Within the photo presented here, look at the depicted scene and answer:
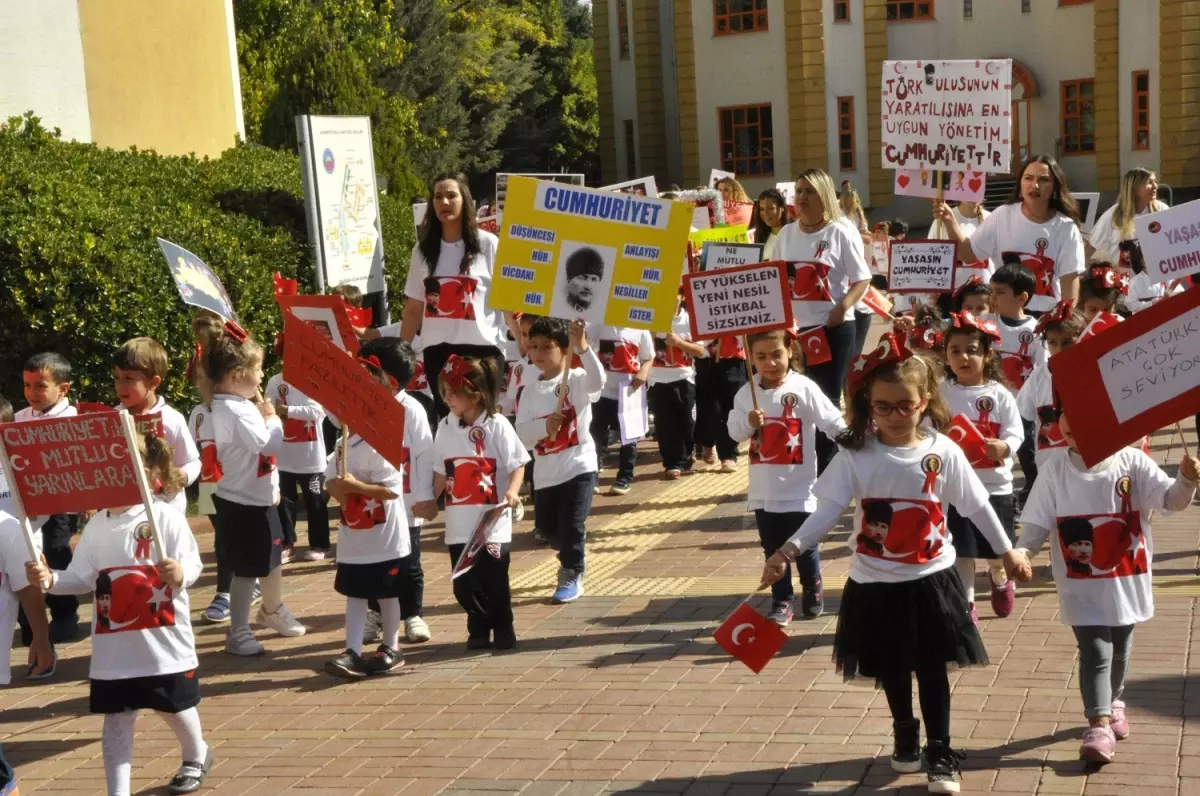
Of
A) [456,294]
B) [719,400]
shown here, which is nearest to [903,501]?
[456,294]

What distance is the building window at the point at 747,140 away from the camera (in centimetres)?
4122

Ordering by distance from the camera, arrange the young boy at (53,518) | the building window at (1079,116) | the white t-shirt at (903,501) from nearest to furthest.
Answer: the white t-shirt at (903,501), the young boy at (53,518), the building window at (1079,116)

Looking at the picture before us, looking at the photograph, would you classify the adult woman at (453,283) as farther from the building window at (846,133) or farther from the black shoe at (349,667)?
the building window at (846,133)

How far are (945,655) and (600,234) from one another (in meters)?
3.66

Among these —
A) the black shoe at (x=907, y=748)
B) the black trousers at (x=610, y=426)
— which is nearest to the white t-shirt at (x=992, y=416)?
the black shoe at (x=907, y=748)

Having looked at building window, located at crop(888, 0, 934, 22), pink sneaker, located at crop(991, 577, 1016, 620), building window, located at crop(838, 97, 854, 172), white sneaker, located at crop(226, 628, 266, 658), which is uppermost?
building window, located at crop(888, 0, 934, 22)

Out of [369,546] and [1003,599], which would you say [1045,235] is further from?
[369,546]

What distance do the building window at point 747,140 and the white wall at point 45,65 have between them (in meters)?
27.4

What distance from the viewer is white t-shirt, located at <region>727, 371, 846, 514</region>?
769 centimetres

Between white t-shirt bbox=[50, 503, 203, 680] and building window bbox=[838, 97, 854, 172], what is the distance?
119ft

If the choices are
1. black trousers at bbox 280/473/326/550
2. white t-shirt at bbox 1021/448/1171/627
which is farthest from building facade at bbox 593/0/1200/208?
white t-shirt at bbox 1021/448/1171/627

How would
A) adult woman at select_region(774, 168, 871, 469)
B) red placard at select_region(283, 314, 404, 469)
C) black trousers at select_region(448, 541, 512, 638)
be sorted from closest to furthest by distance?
red placard at select_region(283, 314, 404, 469) < black trousers at select_region(448, 541, 512, 638) < adult woman at select_region(774, 168, 871, 469)

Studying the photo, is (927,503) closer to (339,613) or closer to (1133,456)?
(1133,456)

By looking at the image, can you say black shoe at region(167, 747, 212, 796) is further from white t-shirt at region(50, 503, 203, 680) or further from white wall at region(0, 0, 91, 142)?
white wall at region(0, 0, 91, 142)
